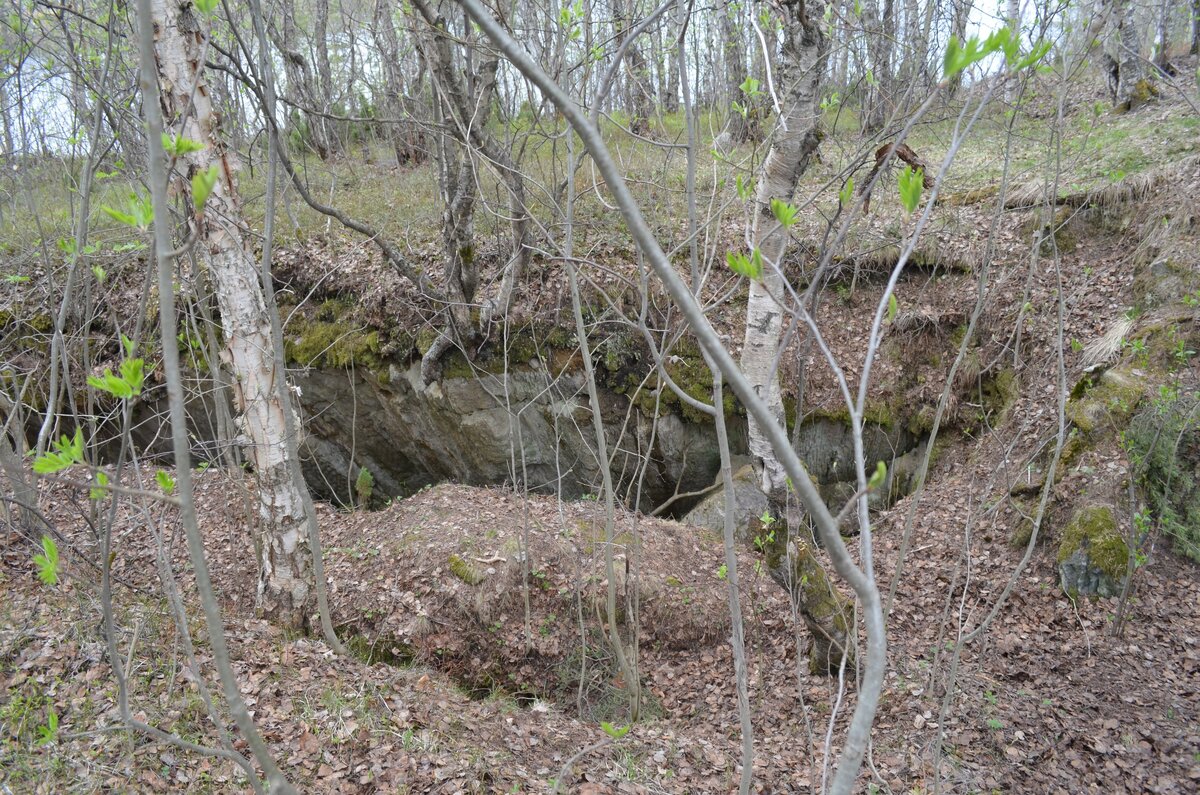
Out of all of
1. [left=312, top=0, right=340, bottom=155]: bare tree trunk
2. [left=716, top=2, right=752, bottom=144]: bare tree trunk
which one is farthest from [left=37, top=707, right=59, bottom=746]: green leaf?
[left=312, top=0, right=340, bottom=155]: bare tree trunk

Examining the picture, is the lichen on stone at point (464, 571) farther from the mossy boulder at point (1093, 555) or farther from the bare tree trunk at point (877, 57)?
the bare tree trunk at point (877, 57)

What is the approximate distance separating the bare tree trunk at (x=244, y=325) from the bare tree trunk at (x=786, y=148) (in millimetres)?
2878

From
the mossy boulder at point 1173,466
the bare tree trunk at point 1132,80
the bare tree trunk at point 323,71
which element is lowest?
the mossy boulder at point 1173,466

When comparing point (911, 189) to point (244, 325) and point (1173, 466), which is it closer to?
point (244, 325)

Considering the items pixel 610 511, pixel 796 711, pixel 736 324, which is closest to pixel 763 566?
pixel 796 711

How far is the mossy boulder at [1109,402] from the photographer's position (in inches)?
182

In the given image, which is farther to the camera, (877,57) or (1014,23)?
(877,57)

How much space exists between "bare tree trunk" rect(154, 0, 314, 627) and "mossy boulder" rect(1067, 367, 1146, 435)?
5552mm

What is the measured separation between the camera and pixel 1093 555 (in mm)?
4160

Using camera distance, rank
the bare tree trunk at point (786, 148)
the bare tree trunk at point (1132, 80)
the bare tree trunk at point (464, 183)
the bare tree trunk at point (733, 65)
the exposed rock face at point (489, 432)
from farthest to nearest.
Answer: the bare tree trunk at point (1132, 80) → the exposed rock face at point (489, 432) → the bare tree trunk at point (733, 65) → the bare tree trunk at point (464, 183) → the bare tree trunk at point (786, 148)

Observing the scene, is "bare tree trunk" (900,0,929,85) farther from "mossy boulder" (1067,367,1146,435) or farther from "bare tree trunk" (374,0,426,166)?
"bare tree trunk" (374,0,426,166)

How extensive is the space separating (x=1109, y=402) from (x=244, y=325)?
234 inches

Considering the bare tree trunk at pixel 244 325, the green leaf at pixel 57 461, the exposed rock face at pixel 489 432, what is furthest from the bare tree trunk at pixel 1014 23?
the exposed rock face at pixel 489 432

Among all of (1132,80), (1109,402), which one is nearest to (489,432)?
(1109,402)
